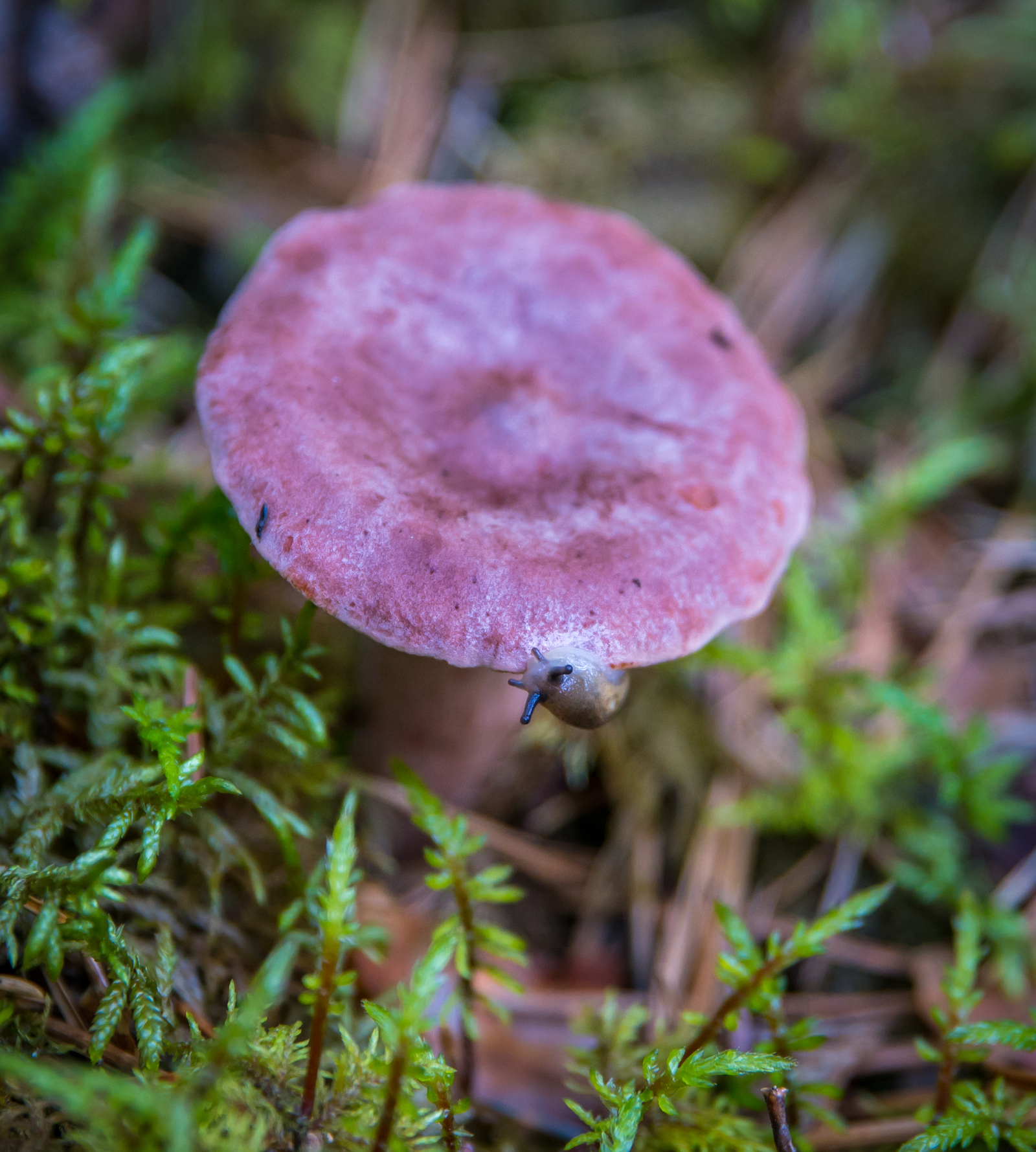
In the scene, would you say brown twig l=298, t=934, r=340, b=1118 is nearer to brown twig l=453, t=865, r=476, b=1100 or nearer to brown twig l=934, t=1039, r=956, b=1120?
brown twig l=453, t=865, r=476, b=1100

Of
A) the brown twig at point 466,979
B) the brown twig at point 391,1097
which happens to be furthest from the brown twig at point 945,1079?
the brown twig at point 391,1097

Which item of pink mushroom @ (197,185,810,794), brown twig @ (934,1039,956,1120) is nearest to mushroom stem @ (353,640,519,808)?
pink mushroom @ (197,185,810,794)

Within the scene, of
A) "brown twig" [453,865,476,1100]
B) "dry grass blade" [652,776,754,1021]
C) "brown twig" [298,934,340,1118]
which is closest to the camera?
"brown twig" [298,934,340,1118]

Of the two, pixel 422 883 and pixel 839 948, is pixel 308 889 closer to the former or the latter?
pixel 422 883

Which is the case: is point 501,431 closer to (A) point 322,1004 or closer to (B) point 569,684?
(B) point 569,684

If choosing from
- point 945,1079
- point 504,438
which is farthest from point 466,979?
point 504,438

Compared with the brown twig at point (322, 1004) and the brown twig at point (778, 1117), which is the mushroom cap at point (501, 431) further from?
the brown twig at point (778, 1117)

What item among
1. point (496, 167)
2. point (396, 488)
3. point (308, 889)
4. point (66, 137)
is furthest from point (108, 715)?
point (496, 167)
